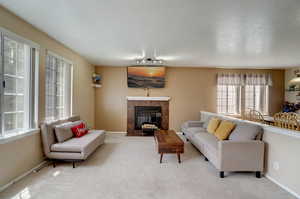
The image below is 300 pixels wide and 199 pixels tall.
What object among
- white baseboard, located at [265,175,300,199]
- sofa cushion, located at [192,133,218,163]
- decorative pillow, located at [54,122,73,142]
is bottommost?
white baseboard, located at [265,175,300,199]

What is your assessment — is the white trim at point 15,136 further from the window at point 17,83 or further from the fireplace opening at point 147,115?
the fireplace opening at point 147,115

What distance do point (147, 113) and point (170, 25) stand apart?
410 centimetres

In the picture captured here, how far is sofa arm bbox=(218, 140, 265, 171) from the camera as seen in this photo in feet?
9.74

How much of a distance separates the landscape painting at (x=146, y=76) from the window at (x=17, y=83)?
3.58 m

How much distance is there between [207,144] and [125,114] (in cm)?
378

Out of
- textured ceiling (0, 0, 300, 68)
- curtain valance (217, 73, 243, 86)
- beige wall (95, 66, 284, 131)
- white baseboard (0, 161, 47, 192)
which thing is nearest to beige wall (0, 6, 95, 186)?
white baseboard (0, 161, 47, 192)

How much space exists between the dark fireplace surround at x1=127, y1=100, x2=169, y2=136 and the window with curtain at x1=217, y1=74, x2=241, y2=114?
2.18m

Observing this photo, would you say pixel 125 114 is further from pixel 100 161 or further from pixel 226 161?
pixel 226 161

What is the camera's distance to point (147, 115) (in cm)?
657

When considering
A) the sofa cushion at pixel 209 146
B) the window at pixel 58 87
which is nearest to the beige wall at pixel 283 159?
the sofa cushion at pixel 209 146

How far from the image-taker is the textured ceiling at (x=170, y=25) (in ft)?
7.54

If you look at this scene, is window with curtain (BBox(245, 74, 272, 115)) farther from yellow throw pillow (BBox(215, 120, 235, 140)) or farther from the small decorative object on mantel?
the small decorative object on mantel

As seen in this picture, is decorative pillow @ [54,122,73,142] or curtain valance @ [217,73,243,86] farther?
curtain valance @ [217,73,243,86]

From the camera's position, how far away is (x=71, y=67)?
15.5 feet
